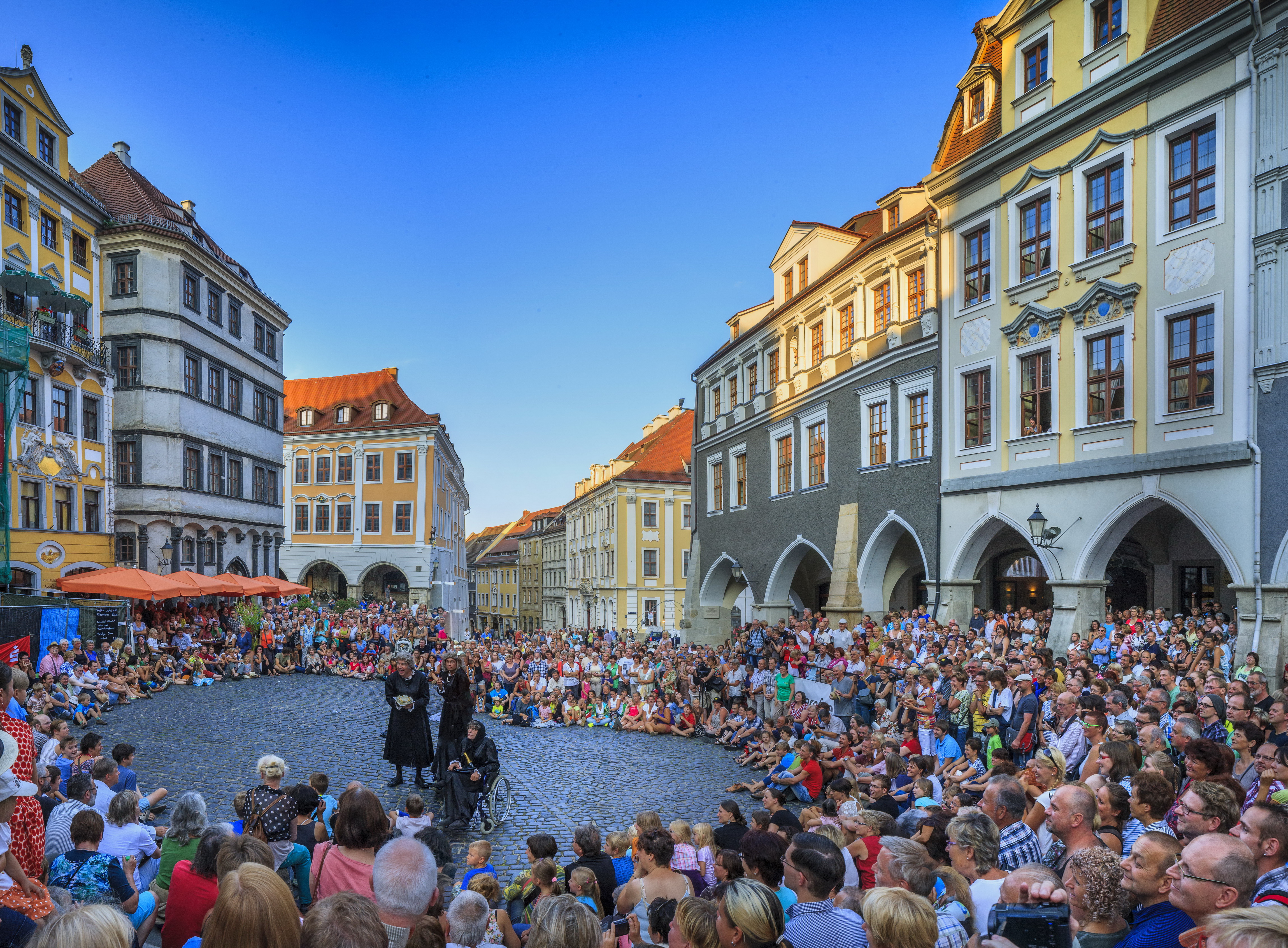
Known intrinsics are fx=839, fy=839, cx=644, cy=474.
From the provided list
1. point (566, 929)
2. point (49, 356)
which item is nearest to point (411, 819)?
point (566, 929)

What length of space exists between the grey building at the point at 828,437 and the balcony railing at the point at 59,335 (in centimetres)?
2353

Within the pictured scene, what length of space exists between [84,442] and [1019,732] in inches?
1156

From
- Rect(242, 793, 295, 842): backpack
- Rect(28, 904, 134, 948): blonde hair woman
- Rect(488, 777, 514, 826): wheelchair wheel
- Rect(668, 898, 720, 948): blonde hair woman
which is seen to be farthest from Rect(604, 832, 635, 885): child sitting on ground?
Rect(28, 904, 134, 948): blonde hair woman

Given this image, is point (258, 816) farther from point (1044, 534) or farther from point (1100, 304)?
point (1100, 304)

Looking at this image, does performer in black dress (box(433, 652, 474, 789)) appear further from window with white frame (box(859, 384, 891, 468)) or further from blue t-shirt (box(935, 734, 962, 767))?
window with white frame (box(859, 384, 891, 468))

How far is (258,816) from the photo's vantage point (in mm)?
5914

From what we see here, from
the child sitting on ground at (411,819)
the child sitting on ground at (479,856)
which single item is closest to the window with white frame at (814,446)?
the child sitting on ground at (411,819)

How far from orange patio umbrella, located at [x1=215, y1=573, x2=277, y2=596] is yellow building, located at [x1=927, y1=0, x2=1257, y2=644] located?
20.4m

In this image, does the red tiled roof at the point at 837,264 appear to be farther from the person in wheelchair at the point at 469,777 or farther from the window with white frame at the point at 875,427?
the person in wheelchair at the point at 469,777

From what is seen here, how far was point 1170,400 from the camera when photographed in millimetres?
16422

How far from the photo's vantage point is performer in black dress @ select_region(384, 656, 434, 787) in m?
12.1

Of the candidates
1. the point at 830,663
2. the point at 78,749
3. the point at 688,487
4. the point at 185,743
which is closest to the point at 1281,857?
the point at 78,749

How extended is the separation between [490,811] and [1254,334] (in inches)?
595

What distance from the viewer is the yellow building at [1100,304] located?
15508 millimetres
